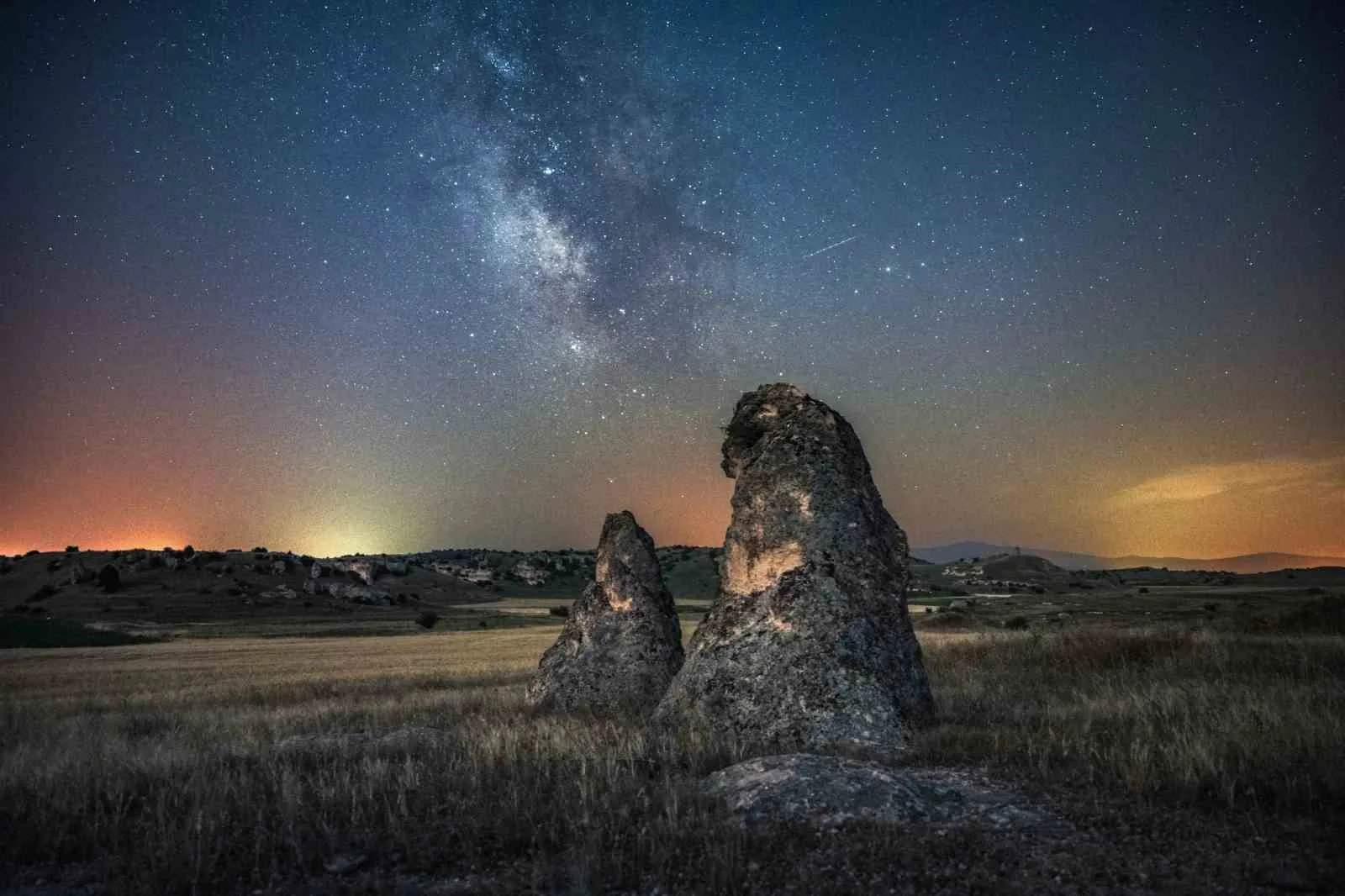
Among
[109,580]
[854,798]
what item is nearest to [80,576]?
[109,580]

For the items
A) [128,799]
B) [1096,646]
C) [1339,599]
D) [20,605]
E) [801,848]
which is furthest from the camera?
[20,605]

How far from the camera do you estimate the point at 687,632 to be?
182ft

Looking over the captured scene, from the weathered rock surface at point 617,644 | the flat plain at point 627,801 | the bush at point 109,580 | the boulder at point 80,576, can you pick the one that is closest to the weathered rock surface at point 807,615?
the flat plain at point 627,801

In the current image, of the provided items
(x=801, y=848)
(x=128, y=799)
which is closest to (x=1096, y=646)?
(x=801, y=848)

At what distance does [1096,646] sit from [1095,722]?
11.0 metres

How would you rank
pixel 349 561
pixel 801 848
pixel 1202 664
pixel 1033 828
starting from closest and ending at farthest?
pixel 801 848 < pixel 1033 828 < pixel 1202 664 < pixel 349 561

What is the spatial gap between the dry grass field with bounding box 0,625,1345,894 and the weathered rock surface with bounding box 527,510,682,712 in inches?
96.8

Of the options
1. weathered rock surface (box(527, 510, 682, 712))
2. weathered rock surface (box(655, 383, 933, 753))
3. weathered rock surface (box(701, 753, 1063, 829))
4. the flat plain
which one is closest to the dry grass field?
the flat plain

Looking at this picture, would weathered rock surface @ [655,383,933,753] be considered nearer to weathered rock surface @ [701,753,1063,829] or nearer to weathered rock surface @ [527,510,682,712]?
weathered rock surface @ [701,753,1063,829]

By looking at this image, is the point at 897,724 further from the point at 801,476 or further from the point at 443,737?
the point at 443,737

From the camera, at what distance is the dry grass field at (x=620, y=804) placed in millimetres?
5754

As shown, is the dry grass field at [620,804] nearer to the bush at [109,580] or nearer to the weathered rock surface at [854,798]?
Result: the weathered rock surface at [854,798]

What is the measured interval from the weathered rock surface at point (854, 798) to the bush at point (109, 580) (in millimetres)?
94491

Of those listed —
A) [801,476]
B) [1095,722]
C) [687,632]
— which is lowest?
[687,632]
